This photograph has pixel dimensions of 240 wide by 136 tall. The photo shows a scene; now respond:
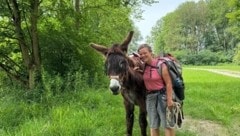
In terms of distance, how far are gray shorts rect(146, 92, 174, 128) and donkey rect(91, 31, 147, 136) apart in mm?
489

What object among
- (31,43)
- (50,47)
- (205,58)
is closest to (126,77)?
(31,43)

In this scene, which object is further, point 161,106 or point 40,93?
point 40,93

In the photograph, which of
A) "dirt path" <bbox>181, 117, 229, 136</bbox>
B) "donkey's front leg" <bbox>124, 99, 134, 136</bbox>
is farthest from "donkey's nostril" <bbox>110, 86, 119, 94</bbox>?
"dirt path" <bbox>181, 117, 229, 136</bbox>

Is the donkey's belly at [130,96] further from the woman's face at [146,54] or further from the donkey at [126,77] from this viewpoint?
the woman's face at [146,54]

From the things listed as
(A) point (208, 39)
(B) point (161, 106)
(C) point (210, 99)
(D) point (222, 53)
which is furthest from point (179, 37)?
(B) point (161, 106)

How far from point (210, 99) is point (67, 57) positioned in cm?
538

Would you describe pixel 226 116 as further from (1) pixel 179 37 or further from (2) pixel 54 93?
(1) pixel 179 37

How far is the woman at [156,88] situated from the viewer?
5.46 m

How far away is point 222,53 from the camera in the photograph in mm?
76000

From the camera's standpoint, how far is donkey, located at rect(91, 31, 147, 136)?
5535mm

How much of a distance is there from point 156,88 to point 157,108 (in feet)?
1.02

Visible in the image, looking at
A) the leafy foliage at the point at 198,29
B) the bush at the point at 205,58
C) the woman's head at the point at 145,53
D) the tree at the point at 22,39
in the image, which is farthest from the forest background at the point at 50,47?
the leafy foliage at the point at 198,29

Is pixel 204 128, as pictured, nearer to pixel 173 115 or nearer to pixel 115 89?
pixel 173 115

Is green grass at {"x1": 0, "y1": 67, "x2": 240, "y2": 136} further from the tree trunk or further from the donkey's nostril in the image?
the donkey's nostril
